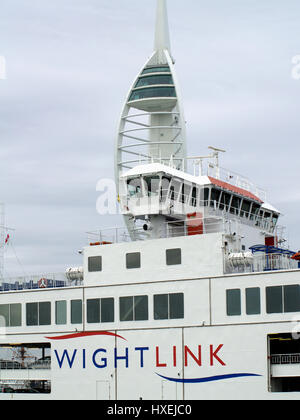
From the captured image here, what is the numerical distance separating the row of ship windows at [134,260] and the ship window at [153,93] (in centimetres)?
2257

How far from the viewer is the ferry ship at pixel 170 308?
33.1m

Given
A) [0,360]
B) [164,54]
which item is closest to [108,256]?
[0,360]

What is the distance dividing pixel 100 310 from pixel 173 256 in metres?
4.73

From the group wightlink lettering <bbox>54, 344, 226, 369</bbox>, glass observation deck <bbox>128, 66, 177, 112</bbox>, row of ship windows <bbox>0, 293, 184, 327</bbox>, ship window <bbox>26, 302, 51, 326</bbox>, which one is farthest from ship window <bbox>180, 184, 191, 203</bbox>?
glass observation deck <bbox>128, 66, 177, 112</bbox>

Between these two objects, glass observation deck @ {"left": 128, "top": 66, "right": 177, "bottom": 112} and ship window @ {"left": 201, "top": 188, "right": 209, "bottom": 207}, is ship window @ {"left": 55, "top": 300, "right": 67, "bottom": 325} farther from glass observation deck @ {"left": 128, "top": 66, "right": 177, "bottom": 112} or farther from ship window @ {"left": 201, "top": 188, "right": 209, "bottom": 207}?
glass observation deck @ {"left": 128, "top": 66, "right": 177, "bottom": 112}

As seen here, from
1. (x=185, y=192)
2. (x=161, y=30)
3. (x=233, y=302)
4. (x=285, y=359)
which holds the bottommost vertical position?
(x=285, y=359)

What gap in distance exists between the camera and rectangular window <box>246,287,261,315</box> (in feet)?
109

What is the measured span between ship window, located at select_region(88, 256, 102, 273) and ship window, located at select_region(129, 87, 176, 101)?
22.4 metres

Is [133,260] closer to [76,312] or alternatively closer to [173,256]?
[173,256]

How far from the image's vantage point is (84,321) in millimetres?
37500

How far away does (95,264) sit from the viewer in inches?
1502

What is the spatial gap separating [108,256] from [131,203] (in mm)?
3129

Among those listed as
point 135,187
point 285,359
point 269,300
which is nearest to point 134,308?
point 135,187
